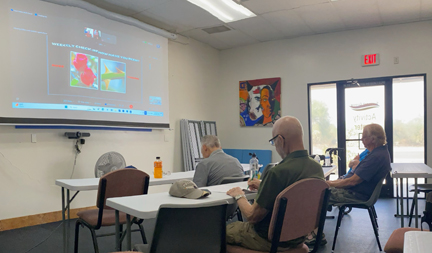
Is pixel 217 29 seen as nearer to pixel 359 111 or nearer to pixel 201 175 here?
pixel 359 111

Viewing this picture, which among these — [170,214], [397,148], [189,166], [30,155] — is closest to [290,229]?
[170,214]

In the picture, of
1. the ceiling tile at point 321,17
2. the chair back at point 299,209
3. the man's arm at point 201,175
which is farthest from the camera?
the ceiling tile at point 321,17

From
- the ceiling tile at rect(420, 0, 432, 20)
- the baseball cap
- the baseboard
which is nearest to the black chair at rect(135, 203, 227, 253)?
the baseball cap

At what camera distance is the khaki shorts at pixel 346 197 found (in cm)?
304

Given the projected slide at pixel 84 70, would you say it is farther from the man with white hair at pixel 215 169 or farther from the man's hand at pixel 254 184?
the man's hand at pixel 254 184

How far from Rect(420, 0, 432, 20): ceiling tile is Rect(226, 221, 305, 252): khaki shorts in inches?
183

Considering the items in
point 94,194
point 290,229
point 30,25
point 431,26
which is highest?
point 431,26

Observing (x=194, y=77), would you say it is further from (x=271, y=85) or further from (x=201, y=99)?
(x=271, y=85)

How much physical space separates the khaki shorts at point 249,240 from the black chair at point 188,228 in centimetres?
20

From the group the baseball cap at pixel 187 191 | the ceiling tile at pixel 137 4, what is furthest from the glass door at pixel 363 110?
Result: the baseball cap at pixel 187 191

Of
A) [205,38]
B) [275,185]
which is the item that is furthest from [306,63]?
[275,185]

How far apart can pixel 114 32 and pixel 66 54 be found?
2.95 ft

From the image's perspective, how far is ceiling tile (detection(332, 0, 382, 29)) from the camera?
483 centimetres

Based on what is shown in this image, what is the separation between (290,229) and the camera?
165 centimetres
